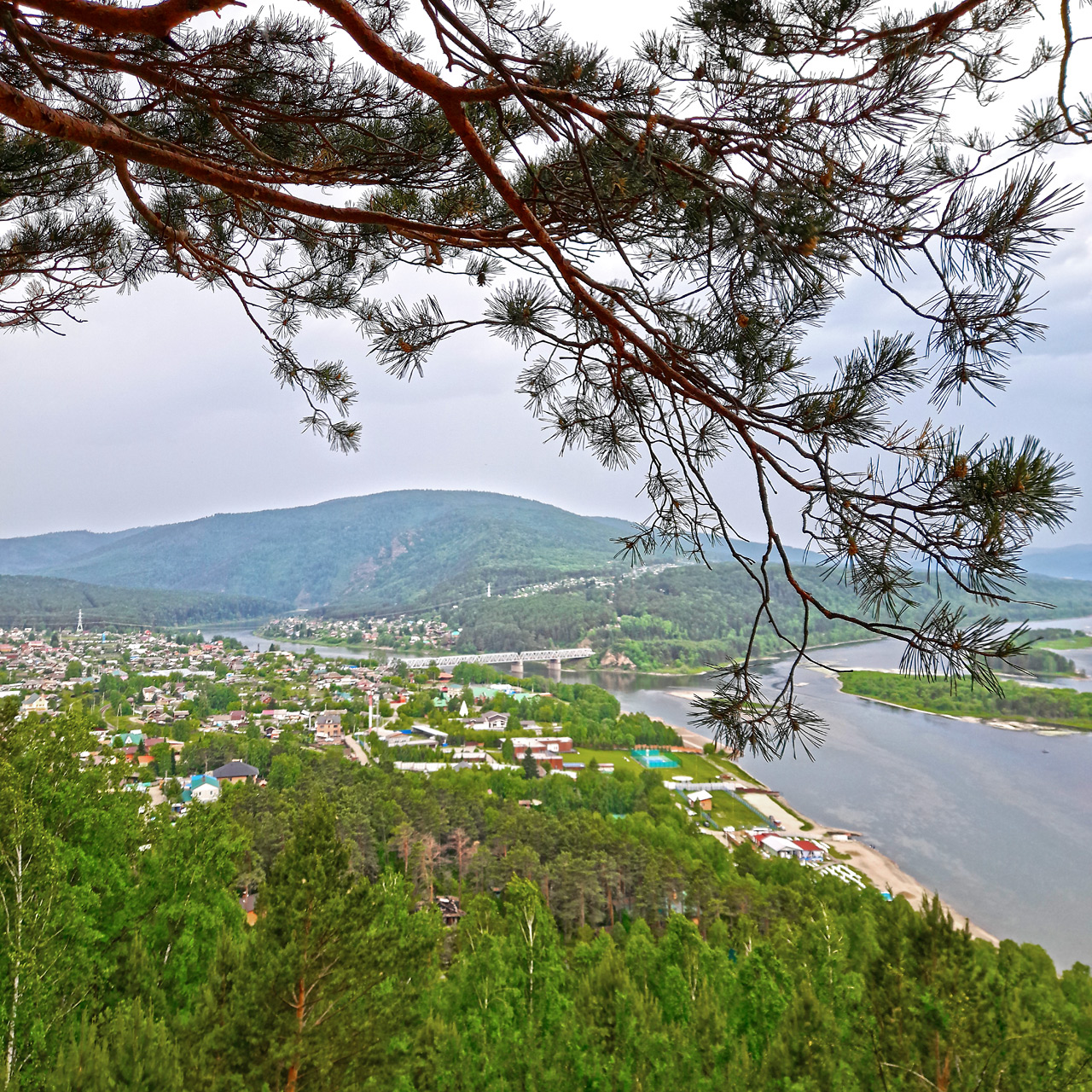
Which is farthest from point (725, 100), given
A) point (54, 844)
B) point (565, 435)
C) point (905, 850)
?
point (905, 850)

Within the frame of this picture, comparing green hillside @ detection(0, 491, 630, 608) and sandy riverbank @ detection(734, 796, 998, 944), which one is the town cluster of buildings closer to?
green hillside @ detection(0, 491, 630, 608)

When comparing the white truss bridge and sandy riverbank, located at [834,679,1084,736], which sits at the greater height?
sandy riverbank, located at [834,679,1084,736]

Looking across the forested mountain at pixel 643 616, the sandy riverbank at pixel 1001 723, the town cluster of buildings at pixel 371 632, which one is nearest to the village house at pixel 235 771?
the sandy riverbank at pixel 1001 723

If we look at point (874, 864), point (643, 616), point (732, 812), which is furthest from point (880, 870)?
point (643, 616)

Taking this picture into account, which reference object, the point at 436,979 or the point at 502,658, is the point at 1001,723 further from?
the point at 502,658

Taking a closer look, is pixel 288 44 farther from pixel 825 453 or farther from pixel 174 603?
pixel 174 603

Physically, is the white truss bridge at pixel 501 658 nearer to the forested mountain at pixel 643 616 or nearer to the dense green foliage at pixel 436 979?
the forested mountain at pixel 643 616

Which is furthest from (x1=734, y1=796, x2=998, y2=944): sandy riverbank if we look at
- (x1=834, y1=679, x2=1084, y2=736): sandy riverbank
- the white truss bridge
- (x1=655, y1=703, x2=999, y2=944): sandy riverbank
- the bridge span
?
the white truss bridge
